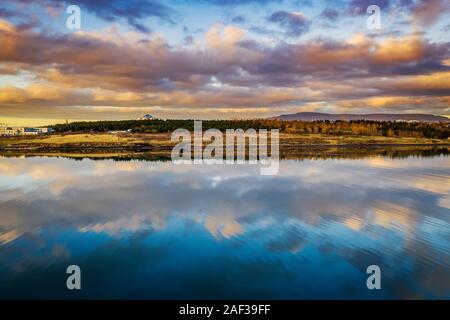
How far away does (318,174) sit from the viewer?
110 feet

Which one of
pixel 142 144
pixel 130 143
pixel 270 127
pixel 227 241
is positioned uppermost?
pixel 270 127

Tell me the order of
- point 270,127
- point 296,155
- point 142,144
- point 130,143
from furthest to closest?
point 270,127 → point 130,143 → point 142,144 → point 296,155

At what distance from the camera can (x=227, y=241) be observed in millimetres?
13555

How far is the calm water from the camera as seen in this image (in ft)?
32.3

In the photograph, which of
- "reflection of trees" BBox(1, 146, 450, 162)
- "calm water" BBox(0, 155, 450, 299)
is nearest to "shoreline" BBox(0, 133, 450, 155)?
"reflection of trees" BBox(1, 146, 450, 162)

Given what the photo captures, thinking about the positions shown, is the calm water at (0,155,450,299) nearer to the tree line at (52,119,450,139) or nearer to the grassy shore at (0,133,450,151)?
the grassy shore at (0,133,450,151)

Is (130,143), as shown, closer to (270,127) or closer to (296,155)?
(296,155)

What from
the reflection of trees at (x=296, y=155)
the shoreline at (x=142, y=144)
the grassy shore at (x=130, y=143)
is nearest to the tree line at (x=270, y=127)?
the grassy shore at (x=130, y=143)

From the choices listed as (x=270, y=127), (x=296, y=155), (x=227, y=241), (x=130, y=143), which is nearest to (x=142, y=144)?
(x=130, y=143)

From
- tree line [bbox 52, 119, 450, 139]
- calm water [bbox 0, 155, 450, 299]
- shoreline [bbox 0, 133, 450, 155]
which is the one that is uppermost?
tree line [bbox 52, 119, 450, 139]

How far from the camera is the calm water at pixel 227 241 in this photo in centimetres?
984

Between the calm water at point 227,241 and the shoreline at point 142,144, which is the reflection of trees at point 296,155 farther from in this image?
the calm water at point 227,241

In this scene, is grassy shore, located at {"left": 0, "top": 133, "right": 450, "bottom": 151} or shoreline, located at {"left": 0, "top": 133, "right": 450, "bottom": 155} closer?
shoreline, located at {"left": 0, "top": 133, "right": 450, "bottom": 155}
